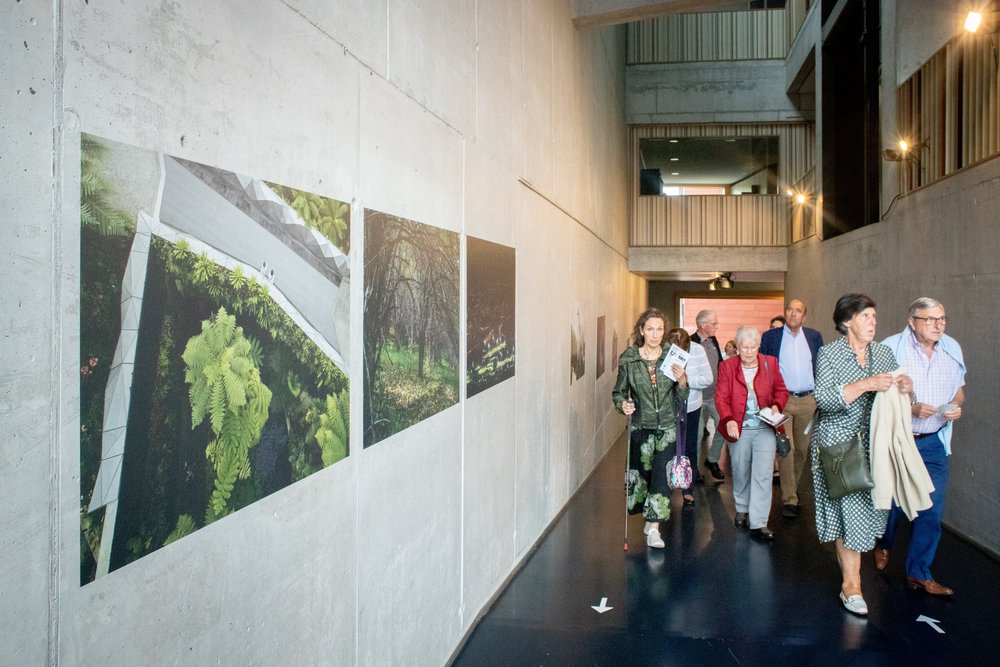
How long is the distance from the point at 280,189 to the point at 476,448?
7.70ft

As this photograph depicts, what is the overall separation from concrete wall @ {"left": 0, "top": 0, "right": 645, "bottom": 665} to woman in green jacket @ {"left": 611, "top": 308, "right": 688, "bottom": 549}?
881mm

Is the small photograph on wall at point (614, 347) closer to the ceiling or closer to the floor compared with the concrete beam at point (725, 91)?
closer to the floor

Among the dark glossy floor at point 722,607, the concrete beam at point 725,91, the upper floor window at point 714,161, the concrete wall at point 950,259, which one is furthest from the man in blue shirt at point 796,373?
the upper floor window at point 714,161

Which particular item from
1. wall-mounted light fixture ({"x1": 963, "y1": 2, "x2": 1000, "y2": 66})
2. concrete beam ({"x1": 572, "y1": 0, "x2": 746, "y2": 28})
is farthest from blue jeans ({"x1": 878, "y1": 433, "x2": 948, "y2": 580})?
concrete beam ({"x1": 572, "y1": 0, "x2": 746, "y2": 28})

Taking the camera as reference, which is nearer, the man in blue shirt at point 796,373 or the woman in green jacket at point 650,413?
the woman in green jacket at point 650,413

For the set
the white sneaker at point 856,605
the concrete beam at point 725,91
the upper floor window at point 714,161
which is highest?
the concrete beam at point 725,91

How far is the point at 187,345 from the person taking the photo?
161 centimetres

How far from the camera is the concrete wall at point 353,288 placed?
1.27m

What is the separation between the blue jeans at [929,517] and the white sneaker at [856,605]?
0.55 metres

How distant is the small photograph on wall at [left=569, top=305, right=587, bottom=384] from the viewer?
7305 millimetres

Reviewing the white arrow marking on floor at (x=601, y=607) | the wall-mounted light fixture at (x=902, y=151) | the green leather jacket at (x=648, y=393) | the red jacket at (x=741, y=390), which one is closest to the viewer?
the white arrow marking on floor at (x=601, y=607)

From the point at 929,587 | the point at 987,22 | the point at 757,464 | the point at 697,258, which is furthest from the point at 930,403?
the point at 697,258

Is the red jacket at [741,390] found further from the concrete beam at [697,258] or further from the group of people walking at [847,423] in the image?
the concrete beam at [697,258]

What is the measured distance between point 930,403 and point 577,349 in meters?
3.58
